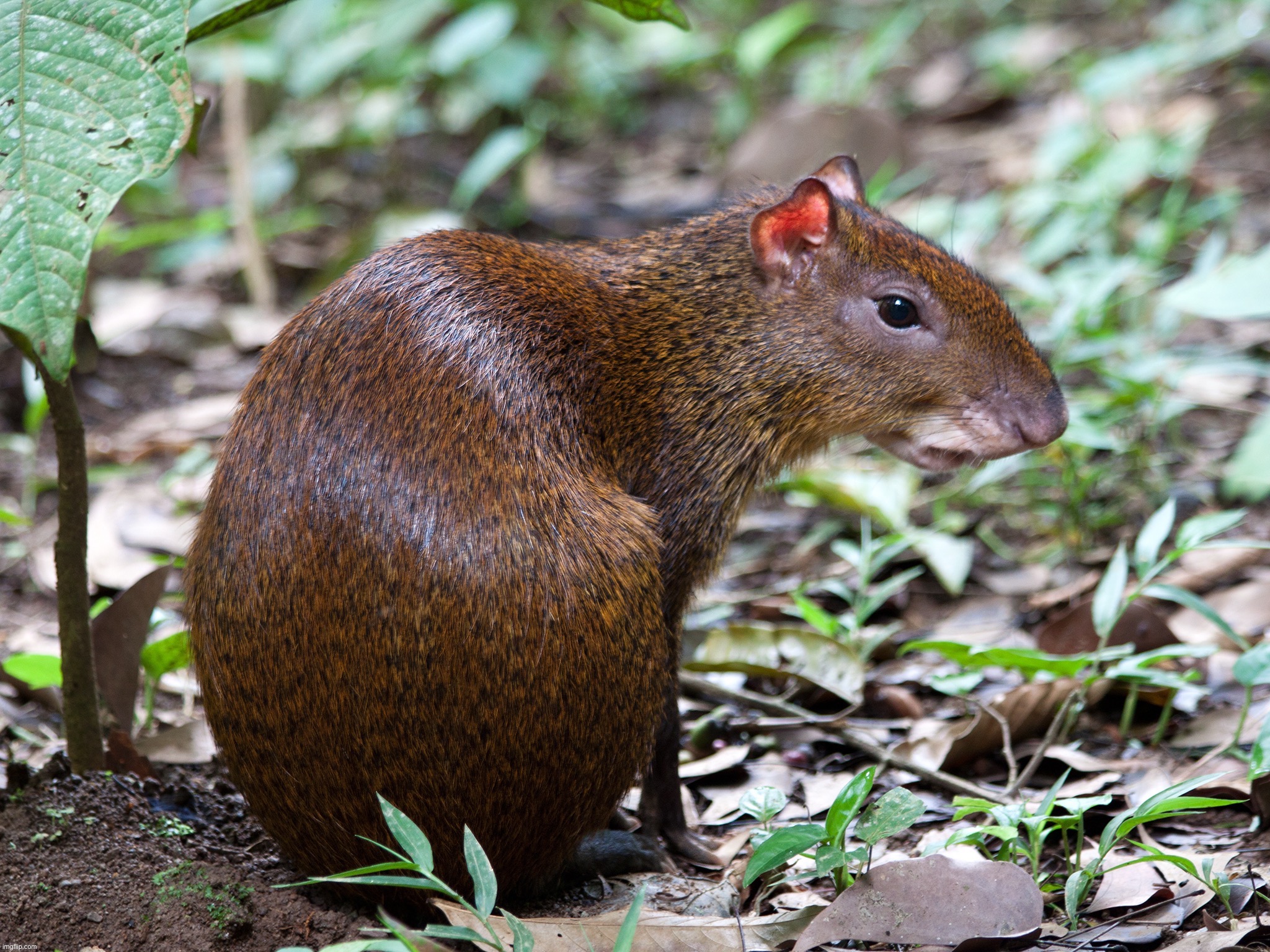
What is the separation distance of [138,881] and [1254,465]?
3.54 meters

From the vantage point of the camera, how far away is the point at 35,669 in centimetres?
337

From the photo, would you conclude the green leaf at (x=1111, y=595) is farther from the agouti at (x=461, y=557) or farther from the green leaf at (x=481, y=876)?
the green leaf at (x=481, y=876)

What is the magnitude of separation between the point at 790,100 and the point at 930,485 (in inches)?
192

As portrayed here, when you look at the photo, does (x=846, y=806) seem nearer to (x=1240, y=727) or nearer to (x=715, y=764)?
(x=715, y=764)

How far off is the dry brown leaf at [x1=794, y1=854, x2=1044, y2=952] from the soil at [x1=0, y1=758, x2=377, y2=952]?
103 centimetres

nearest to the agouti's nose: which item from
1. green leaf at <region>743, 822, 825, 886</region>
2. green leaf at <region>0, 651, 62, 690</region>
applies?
green leaf at <region>743, 822, 825, 886</region>

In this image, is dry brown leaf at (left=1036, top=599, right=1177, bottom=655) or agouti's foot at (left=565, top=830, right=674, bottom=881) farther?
dry brown leaf at (left=1036, top=599, right=1177, bottom=655)

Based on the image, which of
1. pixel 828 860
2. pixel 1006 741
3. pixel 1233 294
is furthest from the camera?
pixel 1233 294

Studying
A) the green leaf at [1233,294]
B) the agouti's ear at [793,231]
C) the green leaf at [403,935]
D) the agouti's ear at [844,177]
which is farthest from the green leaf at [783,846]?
the green leaf at [1233,294]

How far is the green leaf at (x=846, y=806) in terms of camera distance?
2648mm

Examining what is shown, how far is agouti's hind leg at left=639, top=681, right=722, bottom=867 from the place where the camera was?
11.0ft

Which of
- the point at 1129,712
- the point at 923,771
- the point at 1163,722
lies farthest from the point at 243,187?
the point at 1163,722

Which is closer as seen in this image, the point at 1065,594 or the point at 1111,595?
the point at 1111,595

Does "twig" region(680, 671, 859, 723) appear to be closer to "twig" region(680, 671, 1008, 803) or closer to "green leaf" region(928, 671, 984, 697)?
"twig" region(680, 671, 1008, 803)
